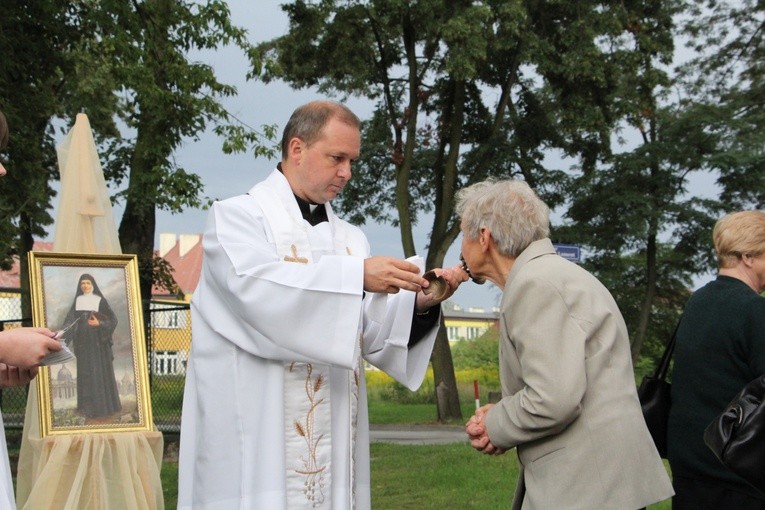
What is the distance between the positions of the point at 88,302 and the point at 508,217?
12.4 ft

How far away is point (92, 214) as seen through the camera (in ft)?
23.4

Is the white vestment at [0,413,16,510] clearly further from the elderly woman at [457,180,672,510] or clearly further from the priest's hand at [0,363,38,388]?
the elderly woman at [457,180,672,510]

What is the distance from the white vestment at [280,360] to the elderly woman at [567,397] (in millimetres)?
638

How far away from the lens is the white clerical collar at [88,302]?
6797mm

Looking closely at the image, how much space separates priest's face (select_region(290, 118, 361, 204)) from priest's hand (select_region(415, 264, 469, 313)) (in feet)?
1.84

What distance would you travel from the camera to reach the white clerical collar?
680cm

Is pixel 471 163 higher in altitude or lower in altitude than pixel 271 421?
higher

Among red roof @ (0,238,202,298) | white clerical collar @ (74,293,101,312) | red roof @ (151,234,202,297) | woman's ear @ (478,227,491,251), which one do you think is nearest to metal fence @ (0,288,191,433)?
white clerical collar @ (74,293,101,312)

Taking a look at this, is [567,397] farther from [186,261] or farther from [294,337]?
[186,261]

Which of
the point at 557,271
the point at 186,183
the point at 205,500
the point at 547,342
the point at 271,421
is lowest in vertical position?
the point at 205,500

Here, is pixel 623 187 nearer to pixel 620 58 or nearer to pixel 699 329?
pixel 620 58

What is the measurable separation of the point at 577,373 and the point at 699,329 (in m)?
1.16

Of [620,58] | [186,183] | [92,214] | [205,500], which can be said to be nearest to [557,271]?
[205,500]

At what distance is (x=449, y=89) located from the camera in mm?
22828
